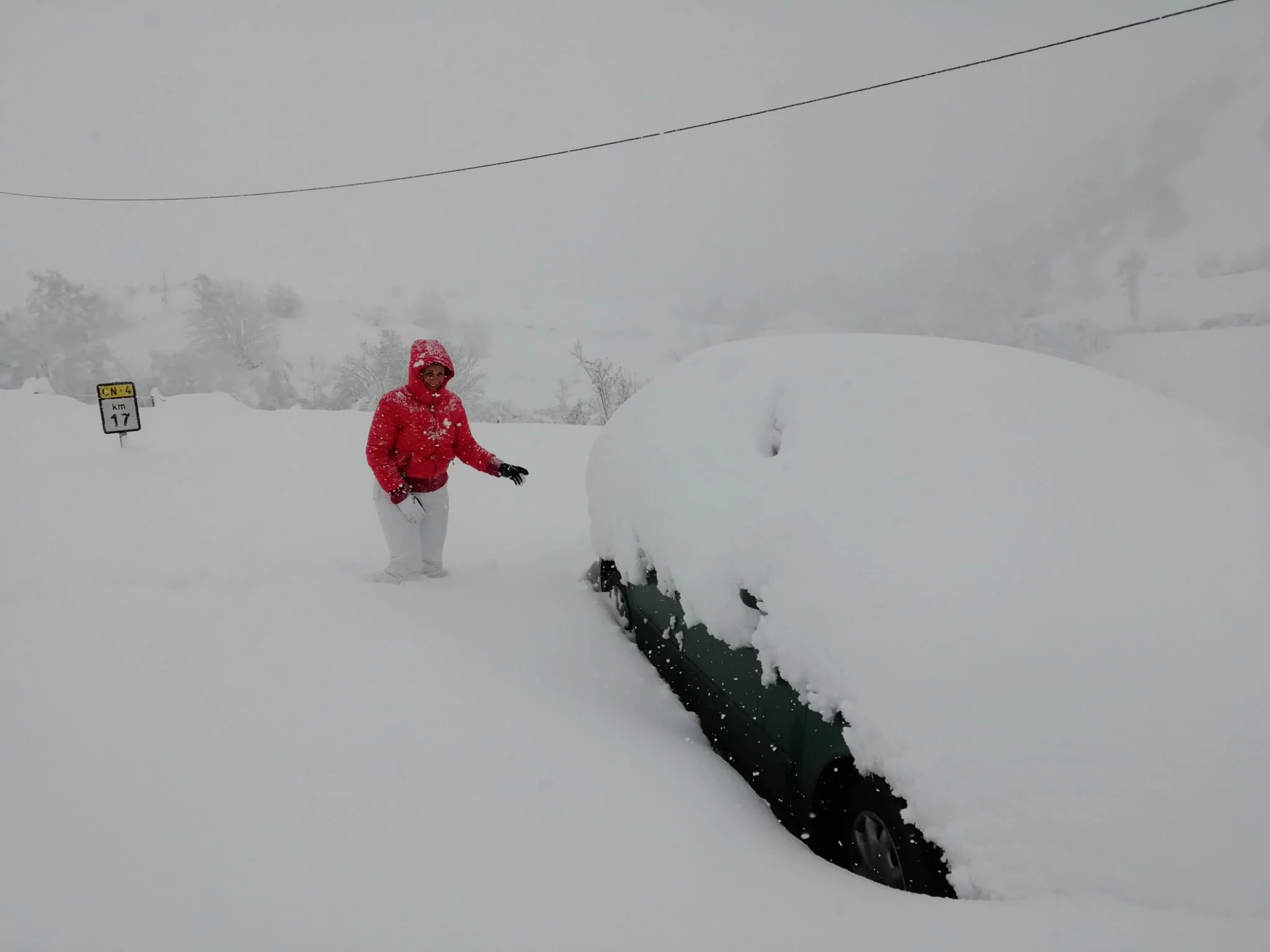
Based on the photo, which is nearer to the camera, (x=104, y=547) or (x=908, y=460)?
(x=908, y=460)

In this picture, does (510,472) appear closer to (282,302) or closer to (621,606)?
(621,606)

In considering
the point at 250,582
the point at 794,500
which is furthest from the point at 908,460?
the point at 250,582

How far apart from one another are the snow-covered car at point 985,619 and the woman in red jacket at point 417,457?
209 centimetres

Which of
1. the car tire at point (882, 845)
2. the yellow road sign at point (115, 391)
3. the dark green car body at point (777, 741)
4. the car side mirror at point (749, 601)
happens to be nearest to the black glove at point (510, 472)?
the dark green car body at point (777, 741)

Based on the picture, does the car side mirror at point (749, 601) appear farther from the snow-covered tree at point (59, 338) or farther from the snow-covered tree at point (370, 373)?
the snow-covered tree at point (59, 338)

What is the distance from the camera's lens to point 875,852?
171cm

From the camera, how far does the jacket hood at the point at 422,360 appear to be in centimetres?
405

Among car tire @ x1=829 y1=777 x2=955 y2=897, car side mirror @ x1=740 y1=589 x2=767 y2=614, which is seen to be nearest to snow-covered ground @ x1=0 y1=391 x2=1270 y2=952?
car tire @ x1=829 y1=777 x2=955 y2=897

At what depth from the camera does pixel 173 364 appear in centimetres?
4912

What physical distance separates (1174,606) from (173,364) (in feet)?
197

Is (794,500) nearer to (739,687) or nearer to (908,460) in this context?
(908,460)

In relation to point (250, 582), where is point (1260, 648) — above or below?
above

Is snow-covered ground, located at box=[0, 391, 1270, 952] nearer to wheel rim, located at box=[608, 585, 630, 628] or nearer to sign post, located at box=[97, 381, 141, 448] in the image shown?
wheel rim, located at box=[608, 585, 630, 628]

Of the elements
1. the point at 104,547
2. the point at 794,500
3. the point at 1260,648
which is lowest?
the point at 104,547
